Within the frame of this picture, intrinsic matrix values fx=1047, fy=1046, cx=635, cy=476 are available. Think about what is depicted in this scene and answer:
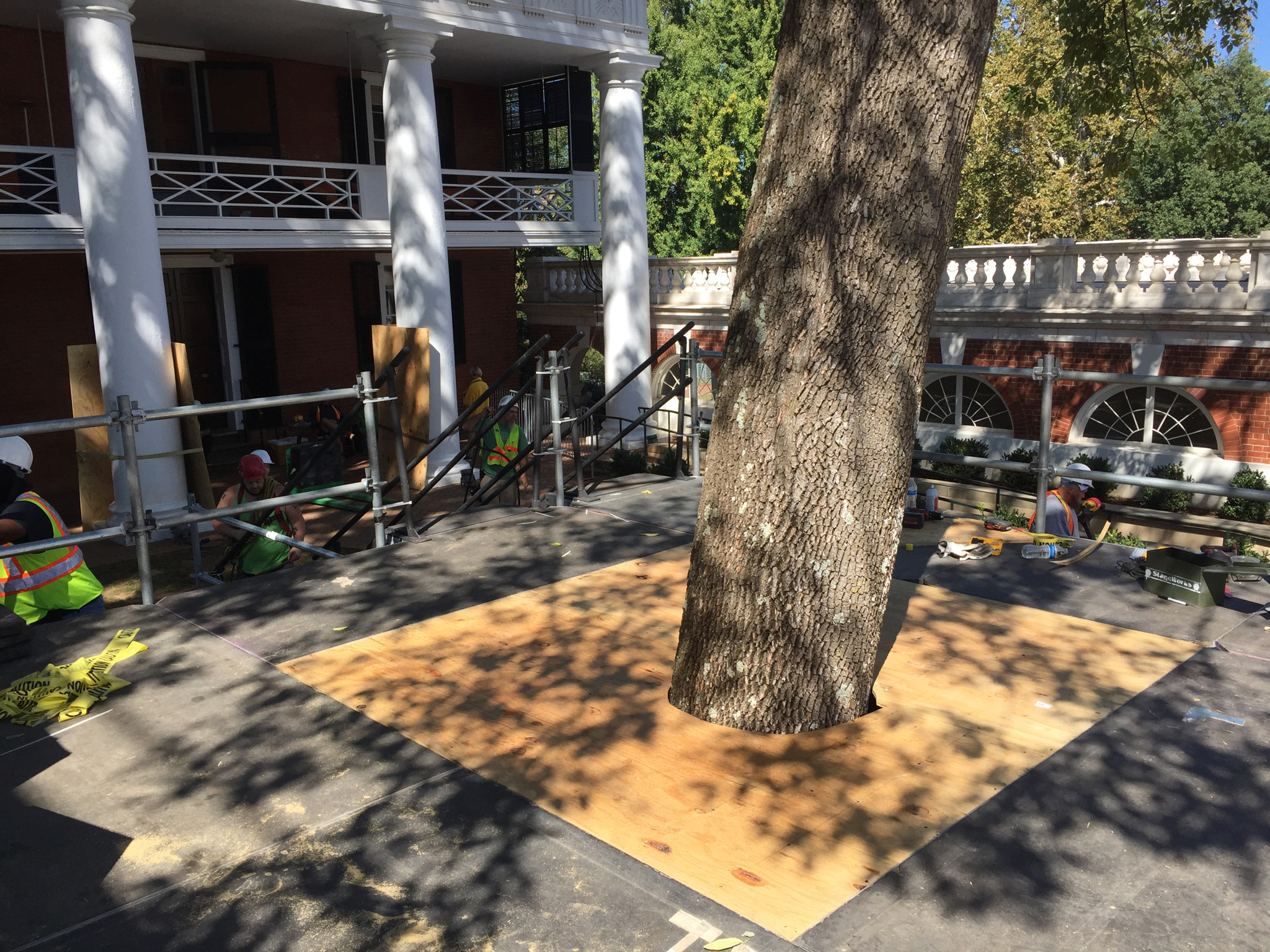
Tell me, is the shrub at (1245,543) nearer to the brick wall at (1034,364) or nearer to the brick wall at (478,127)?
the brick wall at (1034,364)

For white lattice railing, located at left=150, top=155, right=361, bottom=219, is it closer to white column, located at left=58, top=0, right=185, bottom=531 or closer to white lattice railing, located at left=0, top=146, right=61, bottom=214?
white lattice railing, located at left=0, top=146, right=61, bottom=214

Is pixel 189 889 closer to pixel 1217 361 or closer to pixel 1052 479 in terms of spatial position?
pixel 1052 479

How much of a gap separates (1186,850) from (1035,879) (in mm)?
546

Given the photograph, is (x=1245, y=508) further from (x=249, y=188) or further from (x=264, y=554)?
(x=249, y=188)

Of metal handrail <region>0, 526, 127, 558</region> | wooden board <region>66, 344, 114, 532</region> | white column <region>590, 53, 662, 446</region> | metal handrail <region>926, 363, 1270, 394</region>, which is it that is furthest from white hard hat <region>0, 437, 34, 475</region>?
white column <region>590, 53, 662, 446</region>

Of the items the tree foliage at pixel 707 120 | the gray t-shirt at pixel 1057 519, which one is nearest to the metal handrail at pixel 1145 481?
the gray t-shirt at pixel 1057 519

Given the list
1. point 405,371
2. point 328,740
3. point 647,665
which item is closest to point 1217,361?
point 405,371

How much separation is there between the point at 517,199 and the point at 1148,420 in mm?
11829

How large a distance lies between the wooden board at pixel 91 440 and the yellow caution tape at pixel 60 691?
817 cm

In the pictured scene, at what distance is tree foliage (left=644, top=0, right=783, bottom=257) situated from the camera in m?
30.5

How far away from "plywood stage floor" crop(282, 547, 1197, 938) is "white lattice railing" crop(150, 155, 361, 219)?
11035 mm

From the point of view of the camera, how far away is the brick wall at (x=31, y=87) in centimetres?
1496

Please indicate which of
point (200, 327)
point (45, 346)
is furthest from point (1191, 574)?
point (200, 327)

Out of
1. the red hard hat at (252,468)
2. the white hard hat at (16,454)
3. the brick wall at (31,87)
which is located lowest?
the red hard hat at (252,468)
